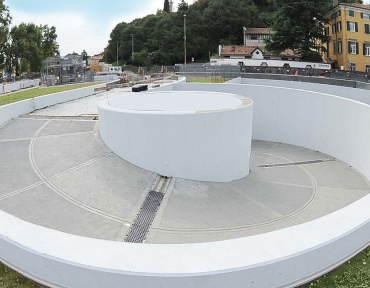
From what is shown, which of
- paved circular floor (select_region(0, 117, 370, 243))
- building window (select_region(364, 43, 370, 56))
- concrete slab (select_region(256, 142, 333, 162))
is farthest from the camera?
building window (select_region(364, 43, 370, 56))

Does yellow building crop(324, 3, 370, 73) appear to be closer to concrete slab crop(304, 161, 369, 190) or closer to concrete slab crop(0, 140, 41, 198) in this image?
concrete slab crop(304, 161, 369, 190)

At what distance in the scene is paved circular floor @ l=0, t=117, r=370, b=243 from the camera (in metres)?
8.48

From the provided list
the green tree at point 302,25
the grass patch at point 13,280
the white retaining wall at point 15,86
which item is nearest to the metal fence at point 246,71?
the green tree at point 302,25

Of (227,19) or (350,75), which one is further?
(227,19)

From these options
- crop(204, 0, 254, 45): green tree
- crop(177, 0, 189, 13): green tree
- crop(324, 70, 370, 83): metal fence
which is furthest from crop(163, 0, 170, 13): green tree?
crop(324, 70, 370, 83): metal fence

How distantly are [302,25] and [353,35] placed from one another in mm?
5908

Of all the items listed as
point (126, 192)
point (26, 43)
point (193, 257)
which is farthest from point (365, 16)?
point (26, 43)

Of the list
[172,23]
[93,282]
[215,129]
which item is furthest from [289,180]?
[172,23]

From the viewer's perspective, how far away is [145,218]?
878 cm

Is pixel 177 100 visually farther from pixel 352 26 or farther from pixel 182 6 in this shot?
pixel 182 6

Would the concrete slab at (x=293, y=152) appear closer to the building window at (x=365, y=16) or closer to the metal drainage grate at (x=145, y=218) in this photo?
A: the metal drainage grate at (x=145, y=218)

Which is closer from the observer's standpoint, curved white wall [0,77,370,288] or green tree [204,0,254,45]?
curved white wall [0,77,370,288]

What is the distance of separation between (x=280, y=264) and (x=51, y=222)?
6170 millimetres

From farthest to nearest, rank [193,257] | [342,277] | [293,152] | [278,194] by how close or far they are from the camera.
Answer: [293,152] → [278,194] → [342,277] → [193,257]
